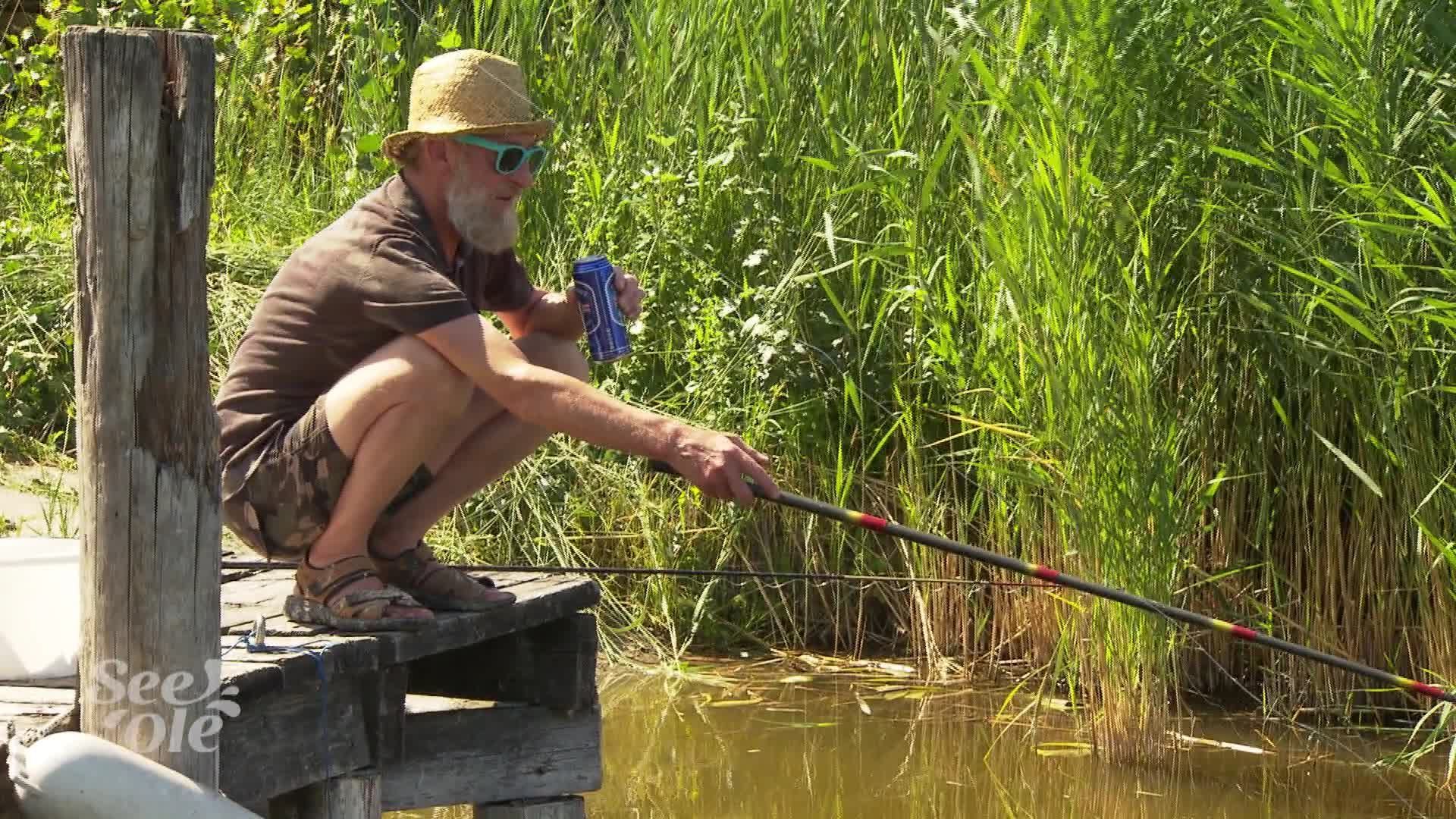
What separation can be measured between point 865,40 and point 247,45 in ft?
10.3

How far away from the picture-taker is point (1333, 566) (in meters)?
5.17

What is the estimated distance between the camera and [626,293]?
3.83m

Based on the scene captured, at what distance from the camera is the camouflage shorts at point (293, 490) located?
3473mm

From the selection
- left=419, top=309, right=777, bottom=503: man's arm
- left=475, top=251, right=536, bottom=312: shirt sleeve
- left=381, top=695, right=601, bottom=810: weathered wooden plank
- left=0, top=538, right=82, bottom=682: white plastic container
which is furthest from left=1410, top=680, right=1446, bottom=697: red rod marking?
left=0, top=538, right=82, bottom=682: white plastic container

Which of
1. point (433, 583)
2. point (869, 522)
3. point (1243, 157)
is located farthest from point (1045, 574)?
point (1243, 157)

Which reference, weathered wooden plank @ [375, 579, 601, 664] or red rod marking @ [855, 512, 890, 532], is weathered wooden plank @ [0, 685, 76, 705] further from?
red rod marking @ [855, 512, 890, 532]

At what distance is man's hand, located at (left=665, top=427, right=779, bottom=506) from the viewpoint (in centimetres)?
330

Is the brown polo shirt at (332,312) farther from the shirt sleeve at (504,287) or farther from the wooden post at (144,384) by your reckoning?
the wooden post at (144,384)

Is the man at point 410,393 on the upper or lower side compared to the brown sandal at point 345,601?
upper

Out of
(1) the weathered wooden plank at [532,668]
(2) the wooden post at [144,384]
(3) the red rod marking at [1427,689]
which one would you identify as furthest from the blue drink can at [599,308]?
(3) the red rod marking at [1427,689]

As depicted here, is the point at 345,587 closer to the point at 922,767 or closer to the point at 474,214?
the point at 474,214

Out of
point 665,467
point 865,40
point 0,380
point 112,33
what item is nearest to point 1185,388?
point 865,40

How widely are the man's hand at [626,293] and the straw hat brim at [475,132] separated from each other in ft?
1.00

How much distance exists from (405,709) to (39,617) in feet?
2.71
